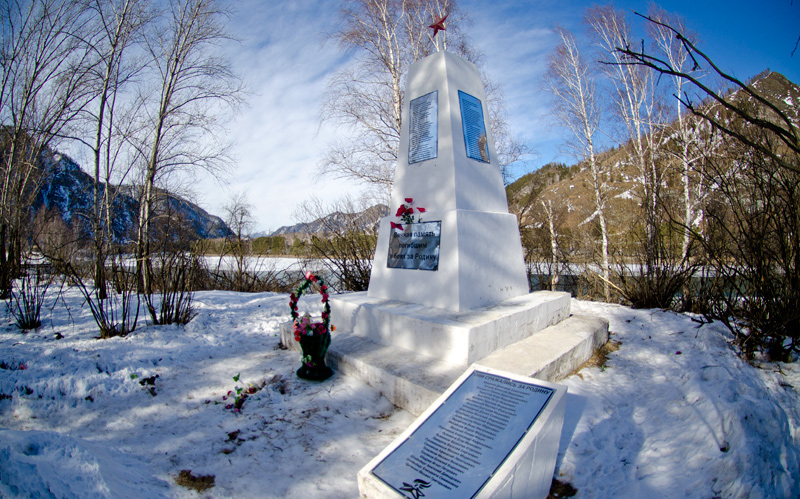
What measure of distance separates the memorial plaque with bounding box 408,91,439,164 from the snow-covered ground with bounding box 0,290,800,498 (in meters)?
→ 2.67

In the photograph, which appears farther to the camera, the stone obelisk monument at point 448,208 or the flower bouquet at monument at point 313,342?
the stone obelisk monument at point 448,208

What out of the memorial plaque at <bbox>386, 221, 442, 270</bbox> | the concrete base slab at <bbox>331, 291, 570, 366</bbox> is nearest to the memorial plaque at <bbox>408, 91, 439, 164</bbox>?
the memorial plaque at <bbox>386, 221, 442, 270</bbox>

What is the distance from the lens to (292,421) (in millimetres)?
2777

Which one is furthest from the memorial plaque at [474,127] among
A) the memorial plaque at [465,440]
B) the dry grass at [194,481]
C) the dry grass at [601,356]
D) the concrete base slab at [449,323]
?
the dry grass at [194,481]

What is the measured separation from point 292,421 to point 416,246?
2.19m

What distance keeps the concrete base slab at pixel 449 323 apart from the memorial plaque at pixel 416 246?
454 mm

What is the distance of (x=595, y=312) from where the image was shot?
541cm

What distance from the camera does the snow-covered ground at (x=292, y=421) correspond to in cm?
176

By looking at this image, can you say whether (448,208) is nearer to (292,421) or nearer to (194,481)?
(292,421)

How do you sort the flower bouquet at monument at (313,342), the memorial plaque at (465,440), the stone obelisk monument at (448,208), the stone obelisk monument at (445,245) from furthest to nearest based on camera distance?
1. the stone obelisk monument at (448,208)
2. the stone obelisk monument at (445,245)
3. the flower bouquet at monument at (313,342)
4. the memorial plaque at (465,440)

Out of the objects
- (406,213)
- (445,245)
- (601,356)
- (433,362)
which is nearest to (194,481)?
(433,362)

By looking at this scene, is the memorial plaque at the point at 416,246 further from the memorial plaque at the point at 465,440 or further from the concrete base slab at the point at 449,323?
the memorial plaque at the point at 465,440

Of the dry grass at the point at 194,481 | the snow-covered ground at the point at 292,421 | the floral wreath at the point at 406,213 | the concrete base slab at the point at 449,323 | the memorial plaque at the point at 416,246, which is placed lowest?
the dry grass at the point at 194,481

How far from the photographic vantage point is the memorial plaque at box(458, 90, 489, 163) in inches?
174
